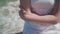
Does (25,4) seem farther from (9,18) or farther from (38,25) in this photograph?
(9,18)

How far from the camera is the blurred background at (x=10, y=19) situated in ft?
3.07

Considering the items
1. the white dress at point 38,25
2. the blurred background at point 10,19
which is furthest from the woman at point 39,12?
the blurred background at point 10,19

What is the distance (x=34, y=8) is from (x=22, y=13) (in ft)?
0.17

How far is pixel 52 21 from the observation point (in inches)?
22.8

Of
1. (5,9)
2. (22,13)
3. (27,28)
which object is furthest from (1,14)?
(22,13)

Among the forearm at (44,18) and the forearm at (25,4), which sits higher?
the forearm at (25,4)

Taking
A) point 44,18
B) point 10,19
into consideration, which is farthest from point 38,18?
point 10,19

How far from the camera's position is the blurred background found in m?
0.94

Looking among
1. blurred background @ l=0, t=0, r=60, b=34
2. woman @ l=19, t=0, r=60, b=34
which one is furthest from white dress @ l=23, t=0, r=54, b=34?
blurred background @ l=0, t=0, r=60, b=34

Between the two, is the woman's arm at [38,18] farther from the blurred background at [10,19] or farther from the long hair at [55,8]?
the blurred background at [10,19]

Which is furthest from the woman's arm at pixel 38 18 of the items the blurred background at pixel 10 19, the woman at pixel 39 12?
the blurred background at pixel 10 19

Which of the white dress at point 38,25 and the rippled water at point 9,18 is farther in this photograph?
the rippled water at point 9,18

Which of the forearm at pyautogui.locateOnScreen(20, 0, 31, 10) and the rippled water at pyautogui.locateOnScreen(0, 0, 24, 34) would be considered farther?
→ the rippled water at pyautogui.locateOnScreen(0, 0, 24, 34)

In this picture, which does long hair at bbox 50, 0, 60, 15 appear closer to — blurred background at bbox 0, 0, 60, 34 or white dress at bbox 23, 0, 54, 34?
white dress at bbox 23, 0, 54, 34
